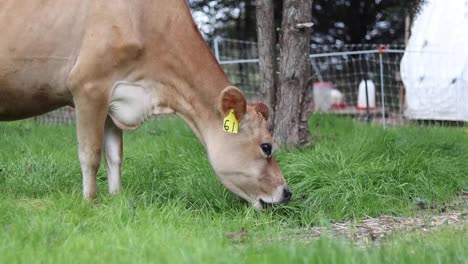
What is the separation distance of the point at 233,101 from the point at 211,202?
82cm

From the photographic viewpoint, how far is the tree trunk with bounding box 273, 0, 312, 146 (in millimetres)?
7336

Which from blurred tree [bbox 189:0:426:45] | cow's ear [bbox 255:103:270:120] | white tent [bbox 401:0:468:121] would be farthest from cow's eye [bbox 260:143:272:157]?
blurred tree [bbox 189:0:426:45]

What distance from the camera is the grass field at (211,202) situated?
367 centimetres

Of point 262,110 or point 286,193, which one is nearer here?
point 286,193

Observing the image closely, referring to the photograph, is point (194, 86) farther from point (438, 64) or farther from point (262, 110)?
point (438, 64)

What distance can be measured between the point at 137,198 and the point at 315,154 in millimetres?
1896

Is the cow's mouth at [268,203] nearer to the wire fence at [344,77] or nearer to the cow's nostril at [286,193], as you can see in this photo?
the cow's nostril at [286,193]

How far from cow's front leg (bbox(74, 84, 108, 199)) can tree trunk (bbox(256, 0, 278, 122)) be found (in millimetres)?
2621

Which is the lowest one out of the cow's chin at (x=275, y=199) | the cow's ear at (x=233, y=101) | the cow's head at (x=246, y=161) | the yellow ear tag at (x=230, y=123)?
the cow's chin at (x=275, y=199)

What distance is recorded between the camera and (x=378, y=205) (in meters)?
5.77

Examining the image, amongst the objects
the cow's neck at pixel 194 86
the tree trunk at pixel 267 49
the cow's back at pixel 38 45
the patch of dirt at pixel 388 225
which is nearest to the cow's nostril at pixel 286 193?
the patch of dirt at pixel 388 225

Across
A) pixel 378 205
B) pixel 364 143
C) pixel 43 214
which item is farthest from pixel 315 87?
pixel 43 214

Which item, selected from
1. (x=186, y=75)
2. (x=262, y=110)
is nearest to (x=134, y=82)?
(x=186, y=75)

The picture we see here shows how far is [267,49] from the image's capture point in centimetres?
780
